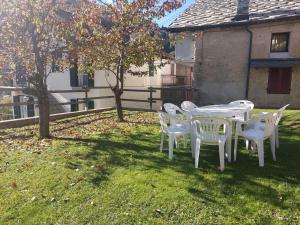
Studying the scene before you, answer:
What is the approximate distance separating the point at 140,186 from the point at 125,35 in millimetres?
6169

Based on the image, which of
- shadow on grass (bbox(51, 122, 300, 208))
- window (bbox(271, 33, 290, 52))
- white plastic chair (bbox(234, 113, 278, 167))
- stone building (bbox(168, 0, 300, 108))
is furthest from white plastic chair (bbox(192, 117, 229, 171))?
window (bbox(271, 33, 290, 52))

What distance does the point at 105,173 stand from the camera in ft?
15.0

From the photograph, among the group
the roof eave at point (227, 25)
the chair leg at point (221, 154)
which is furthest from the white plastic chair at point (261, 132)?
the roof eave at point (227, 25)

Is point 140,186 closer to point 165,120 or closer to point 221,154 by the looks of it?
point 221,154

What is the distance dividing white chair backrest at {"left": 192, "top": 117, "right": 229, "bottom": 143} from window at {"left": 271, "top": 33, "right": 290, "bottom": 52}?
40.1ft

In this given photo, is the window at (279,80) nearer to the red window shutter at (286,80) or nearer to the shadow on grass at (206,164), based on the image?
the red window shutter at (286,80)

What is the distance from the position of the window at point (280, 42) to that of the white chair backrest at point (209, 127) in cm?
1223

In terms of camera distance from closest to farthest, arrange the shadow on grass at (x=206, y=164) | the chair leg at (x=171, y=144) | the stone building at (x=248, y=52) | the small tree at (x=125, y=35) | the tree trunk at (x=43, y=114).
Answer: the shadow on grass at (x=206, y=164) < the chair leg at (x=171, y=144) < the tree trunk at (x=43, y=114) < the small tree at (x=125, y=35) < the stone building at (x=248, y=52)

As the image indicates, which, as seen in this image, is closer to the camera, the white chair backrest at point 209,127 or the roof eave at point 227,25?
the white chair backrest at point 209,127

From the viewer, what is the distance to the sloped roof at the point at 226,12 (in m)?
14.0

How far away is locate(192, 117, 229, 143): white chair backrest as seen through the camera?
4426 mm

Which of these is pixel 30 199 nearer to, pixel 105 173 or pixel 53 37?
pixel 105 173

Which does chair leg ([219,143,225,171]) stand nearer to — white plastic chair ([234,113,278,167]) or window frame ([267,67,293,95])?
white plastic chair ([234,113,278,167])

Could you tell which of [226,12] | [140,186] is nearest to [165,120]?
[140,186]
